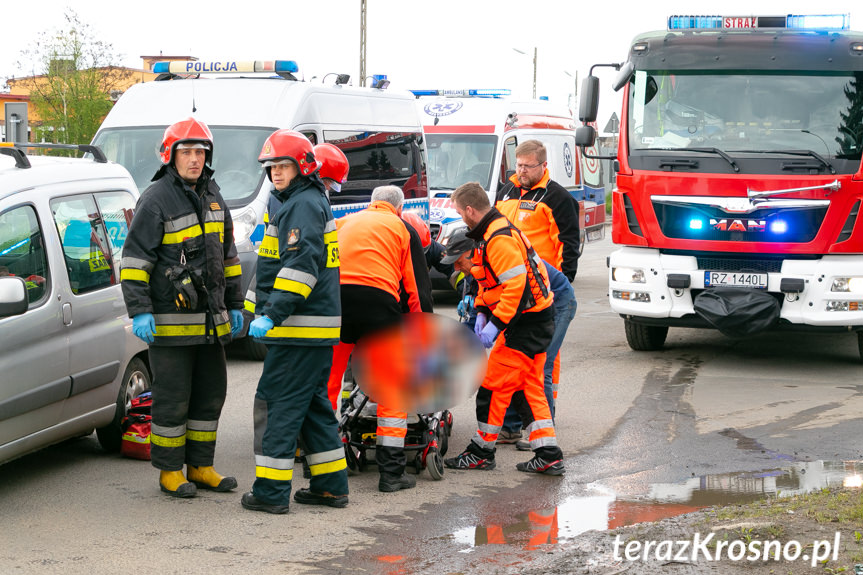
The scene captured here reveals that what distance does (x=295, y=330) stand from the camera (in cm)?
583

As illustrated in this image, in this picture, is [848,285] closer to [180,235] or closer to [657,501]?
[657,501]

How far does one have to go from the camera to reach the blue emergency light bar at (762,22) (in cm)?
1075

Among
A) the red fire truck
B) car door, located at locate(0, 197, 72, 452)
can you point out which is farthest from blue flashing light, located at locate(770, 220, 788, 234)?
car door, located at locate(0, 197, 72, 452)

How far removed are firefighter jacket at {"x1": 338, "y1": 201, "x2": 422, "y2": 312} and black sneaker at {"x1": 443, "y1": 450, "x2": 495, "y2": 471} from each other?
1132 millimetres

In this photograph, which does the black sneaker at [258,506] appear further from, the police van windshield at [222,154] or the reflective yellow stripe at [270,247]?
the police van windshield at [222,154]

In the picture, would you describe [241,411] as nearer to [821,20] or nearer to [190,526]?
[190,526]

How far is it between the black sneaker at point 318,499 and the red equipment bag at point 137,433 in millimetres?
1378

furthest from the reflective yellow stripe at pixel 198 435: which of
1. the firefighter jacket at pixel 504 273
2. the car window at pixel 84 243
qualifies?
the firefighter jacket at pixel 504 273

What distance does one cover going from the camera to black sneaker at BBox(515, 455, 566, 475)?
6.76 metres

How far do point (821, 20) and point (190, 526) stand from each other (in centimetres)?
816

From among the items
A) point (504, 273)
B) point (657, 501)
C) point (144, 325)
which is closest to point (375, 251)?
point (504, 273)

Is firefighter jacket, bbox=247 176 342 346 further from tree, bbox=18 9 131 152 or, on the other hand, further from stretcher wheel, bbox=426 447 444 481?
tree, bbox=18 9 131 152

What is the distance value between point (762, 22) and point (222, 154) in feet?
18.1

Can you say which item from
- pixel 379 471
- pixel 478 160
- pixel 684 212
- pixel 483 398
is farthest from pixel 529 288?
pixel 478 160
